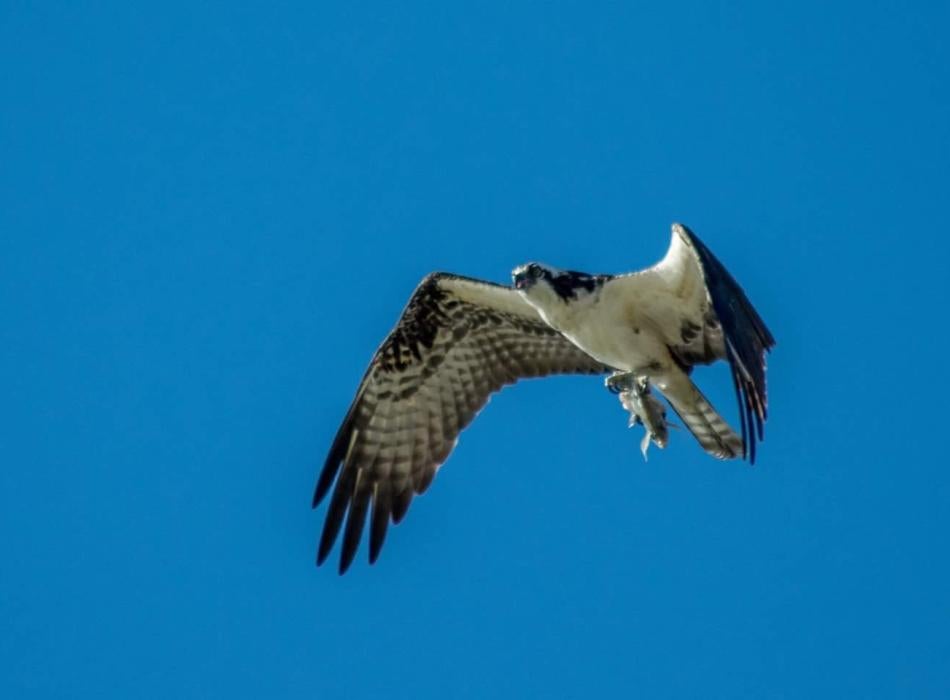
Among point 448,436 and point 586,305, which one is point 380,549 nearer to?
point 448,436

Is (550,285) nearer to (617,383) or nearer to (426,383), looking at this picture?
(617,383)

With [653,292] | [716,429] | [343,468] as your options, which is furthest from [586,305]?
[343,468]

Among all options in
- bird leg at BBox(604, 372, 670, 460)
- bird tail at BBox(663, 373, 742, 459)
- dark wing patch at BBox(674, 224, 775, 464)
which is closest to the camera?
dark wing patch at BBox(674, 224, 775, 464)

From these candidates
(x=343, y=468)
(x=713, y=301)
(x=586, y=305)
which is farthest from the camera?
(x=343, y=468)

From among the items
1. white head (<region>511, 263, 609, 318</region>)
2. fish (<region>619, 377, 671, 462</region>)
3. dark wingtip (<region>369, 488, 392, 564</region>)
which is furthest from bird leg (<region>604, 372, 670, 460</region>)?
dark wingtip (<region>369, 488, 392, 564</region>)

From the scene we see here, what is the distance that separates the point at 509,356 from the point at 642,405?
61.4 inches

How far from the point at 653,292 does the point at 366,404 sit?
8.29ft

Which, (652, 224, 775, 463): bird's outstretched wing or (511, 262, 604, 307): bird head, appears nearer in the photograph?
(652, 224, 775, 463): bird's outstretched wing

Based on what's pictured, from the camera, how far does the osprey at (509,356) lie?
13.0m

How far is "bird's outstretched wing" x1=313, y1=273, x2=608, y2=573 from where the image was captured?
45.4ft

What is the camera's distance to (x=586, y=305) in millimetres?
13023

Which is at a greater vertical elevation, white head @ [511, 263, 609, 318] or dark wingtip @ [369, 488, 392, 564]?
white head @ [511, 263, 609, 318]

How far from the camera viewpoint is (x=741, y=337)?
1212cm

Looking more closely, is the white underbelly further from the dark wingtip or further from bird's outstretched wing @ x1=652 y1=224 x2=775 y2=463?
the dark wingtip
